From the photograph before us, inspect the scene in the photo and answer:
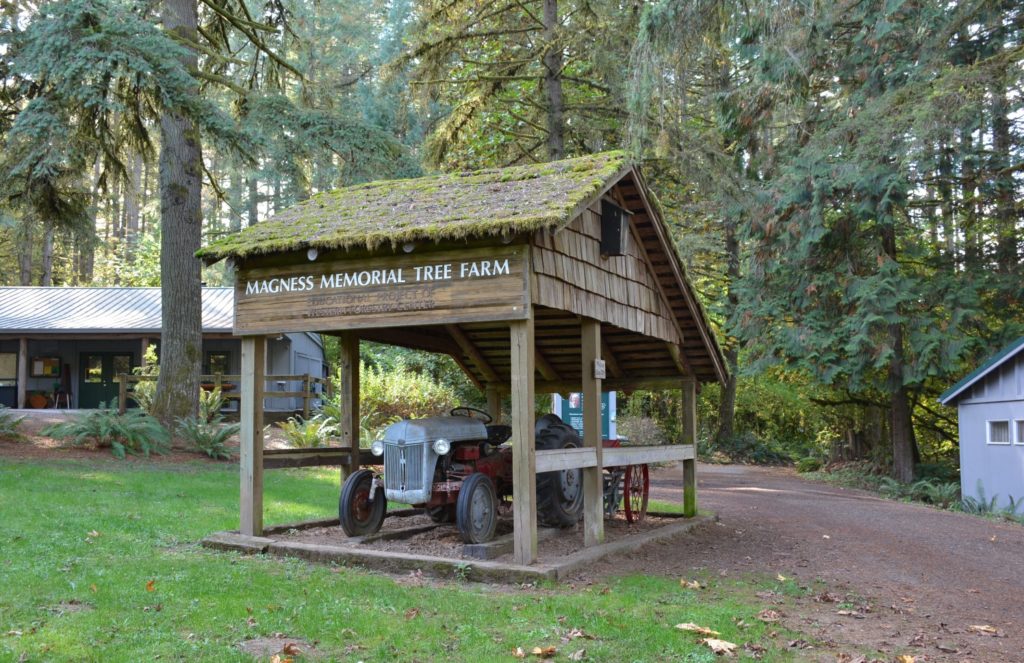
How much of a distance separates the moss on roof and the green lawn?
3139 millimetres

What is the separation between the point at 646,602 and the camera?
7.31 m

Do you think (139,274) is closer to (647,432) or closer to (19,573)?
(647,432)

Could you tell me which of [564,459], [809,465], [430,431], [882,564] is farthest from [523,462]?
[809,465]

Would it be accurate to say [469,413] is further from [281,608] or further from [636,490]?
[281,608]

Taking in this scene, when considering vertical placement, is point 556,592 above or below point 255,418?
below

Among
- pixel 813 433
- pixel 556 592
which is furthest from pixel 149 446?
pixel 813 433

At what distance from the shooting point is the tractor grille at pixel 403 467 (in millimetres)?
9633

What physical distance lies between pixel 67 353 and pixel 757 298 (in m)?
24.0

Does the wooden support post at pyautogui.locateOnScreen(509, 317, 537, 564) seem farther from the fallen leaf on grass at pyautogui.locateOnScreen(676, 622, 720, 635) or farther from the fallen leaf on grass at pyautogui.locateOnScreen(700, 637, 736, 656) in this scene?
the fallen leaf on grass at pyautogui.locateOnScreen(700, 637, 736, 656)

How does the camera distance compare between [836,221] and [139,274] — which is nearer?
[836,221]

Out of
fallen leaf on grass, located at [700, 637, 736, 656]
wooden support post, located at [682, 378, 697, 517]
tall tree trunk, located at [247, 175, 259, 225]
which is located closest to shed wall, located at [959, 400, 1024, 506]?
wooden support post, located at [682, 378, 697, 517]

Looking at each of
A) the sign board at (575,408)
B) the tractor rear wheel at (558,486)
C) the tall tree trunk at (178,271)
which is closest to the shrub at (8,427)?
the tall tree trunk at (178,271)

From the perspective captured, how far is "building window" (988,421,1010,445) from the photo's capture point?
1858 centimetres

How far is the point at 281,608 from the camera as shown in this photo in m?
6.70
